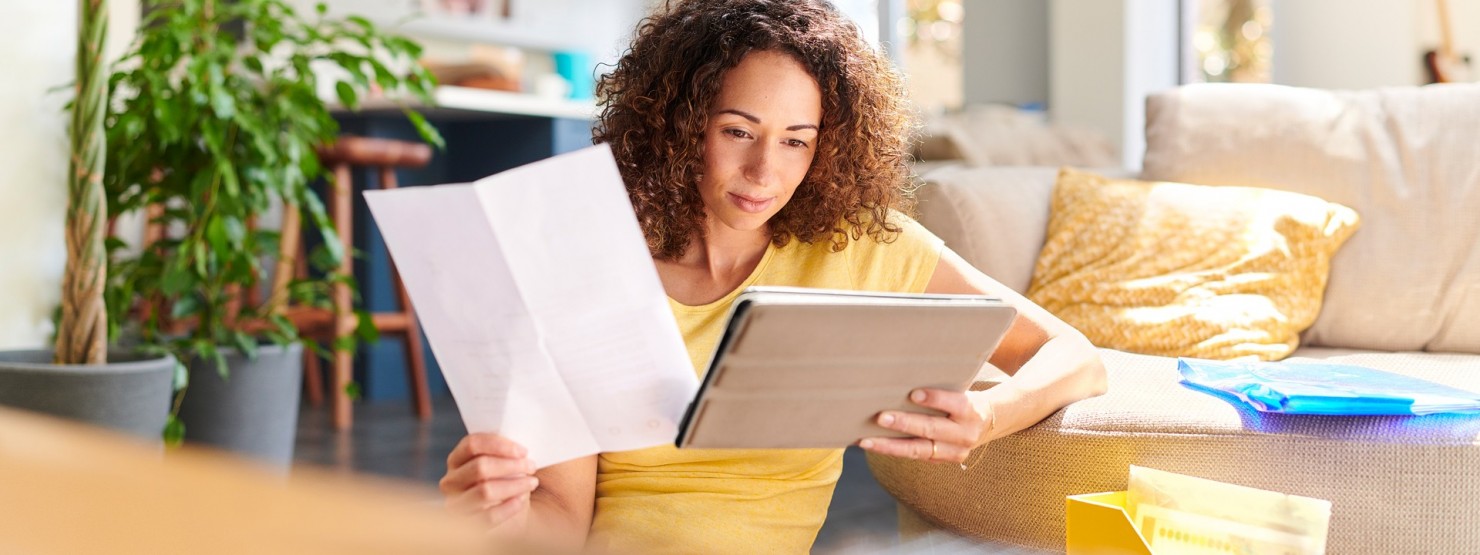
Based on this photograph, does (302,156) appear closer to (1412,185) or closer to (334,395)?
(334,395)

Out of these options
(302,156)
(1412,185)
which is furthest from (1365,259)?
(302,156)

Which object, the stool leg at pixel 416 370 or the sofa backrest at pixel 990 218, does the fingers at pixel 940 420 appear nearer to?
the sofa backrest at pixel 990 218

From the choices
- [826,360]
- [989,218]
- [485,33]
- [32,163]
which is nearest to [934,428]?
[826,360]

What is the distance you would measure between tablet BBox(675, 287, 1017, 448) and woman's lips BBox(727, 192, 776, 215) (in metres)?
0.31

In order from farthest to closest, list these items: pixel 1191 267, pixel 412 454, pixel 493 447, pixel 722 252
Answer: pixel 412 454 → pixel 1191 267 → pixel 722 252 → pixel 493 447

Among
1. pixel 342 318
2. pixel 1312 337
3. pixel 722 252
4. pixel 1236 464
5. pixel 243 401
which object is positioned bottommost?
pixel 342 318

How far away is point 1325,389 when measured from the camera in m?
1.23

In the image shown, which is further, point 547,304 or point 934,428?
point 934,428

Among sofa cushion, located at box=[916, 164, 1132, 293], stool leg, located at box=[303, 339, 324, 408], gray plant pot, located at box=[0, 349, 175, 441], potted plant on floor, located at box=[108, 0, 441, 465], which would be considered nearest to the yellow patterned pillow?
sofa cushion, located at box=[916, 164, 1132, 293]

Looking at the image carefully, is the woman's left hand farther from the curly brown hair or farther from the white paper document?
the curly brown hair

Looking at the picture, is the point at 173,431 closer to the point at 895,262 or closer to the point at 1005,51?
the point at 895,262

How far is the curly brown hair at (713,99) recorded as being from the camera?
121 centimetres

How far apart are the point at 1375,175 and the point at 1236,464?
1054mm

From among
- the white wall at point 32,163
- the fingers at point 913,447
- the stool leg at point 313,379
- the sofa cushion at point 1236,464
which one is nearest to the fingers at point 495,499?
the fingers at point 913,447
